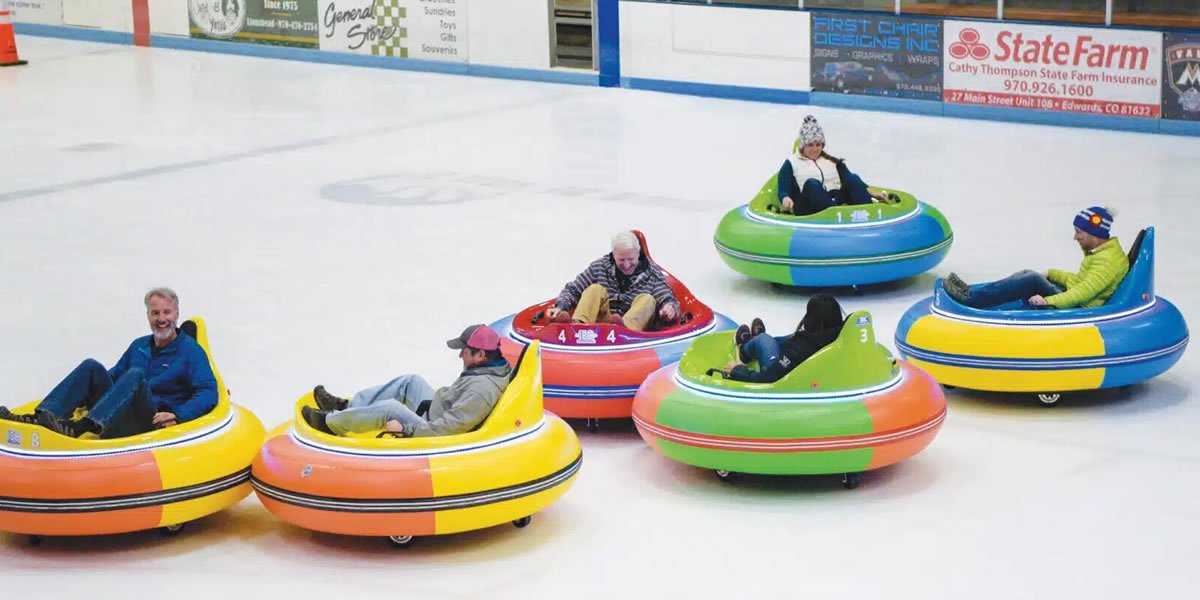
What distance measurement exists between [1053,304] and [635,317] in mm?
2297

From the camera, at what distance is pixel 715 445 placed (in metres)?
8.29

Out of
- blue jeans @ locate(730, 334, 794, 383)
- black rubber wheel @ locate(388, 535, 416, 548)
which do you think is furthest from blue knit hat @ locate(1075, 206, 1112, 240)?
black rubber wheel @ locate(388, 535, 416, 548)

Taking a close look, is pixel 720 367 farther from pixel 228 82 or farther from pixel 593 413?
pixel 228 82

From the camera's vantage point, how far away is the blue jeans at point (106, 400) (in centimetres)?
784

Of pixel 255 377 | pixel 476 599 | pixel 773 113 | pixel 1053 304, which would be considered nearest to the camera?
pixel 476 599

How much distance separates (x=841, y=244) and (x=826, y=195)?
510mm

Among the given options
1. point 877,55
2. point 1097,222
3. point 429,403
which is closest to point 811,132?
point 1097,222

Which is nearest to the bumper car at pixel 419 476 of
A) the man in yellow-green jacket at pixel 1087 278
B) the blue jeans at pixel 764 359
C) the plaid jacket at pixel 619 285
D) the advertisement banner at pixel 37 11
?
the blue jeans at pixel 764 359

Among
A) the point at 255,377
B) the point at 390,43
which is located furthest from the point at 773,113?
the point at 255,377

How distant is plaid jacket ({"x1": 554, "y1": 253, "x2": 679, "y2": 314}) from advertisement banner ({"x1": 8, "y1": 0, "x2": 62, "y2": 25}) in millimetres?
20606

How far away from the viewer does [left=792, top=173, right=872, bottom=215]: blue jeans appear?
39.9 ft

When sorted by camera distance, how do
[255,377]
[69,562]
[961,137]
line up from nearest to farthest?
[69,562] < [255,377] < [961,137]

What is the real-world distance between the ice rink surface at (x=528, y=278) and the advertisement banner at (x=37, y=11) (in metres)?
2.73

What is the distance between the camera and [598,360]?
9.28 meters
